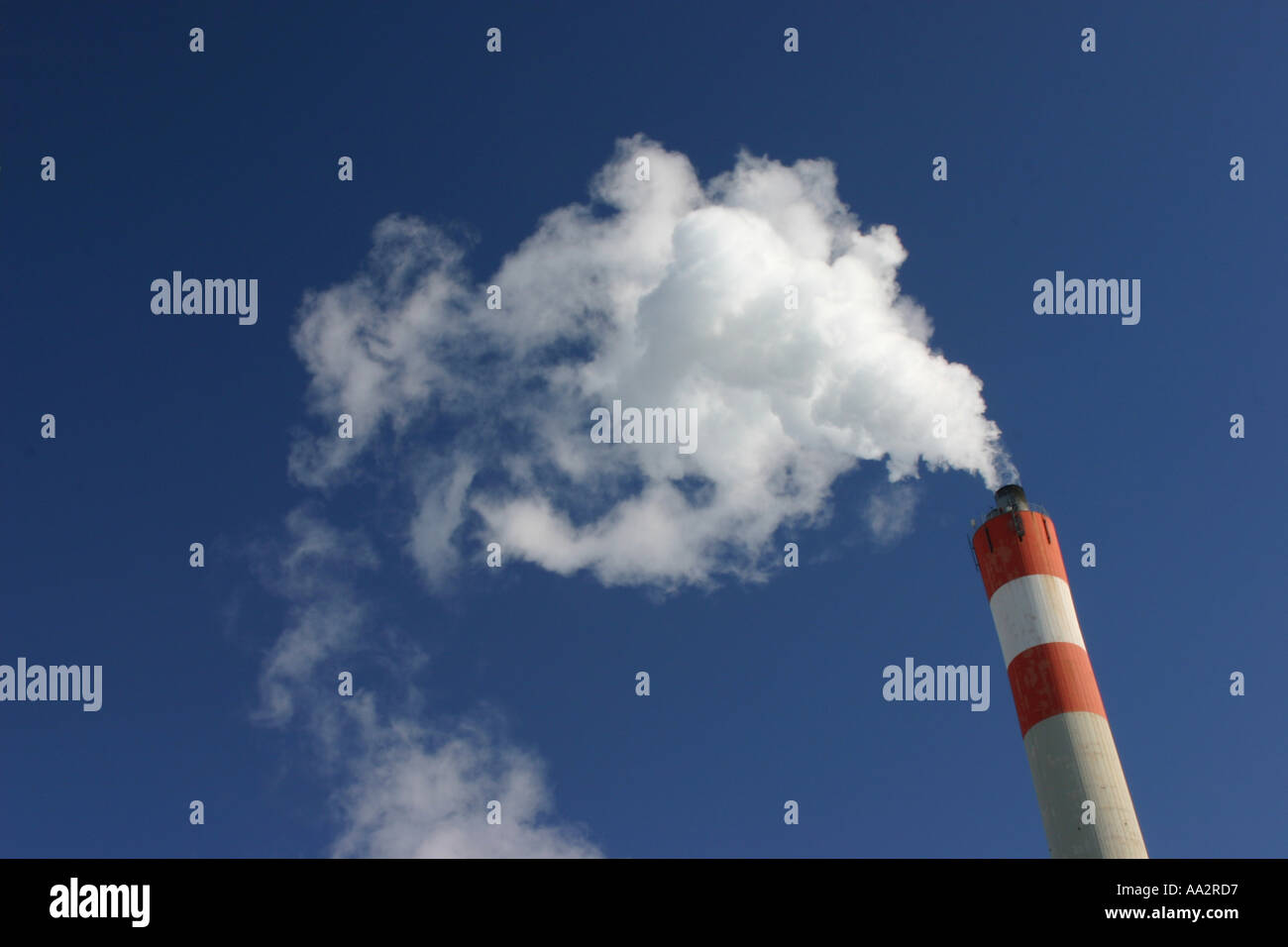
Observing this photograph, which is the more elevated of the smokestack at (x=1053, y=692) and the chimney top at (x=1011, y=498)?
the chimney top at (x=1011, y=498)

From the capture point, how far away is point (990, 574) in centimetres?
3522

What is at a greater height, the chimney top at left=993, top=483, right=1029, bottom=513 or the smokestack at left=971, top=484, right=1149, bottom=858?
the chimney top at left=993, top=483, right=1029, bottom=513

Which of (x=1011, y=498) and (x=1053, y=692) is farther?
(x=1011, y=498)

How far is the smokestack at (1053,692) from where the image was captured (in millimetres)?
29656

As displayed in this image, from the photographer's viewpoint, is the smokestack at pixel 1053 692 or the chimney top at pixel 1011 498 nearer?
the smokestack at pixel 1053 692

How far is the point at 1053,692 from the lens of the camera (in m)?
31.3

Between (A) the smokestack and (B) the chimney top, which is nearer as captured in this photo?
(A) the smokestack

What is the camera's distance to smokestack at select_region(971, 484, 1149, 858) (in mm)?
29656

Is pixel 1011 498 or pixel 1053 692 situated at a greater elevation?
pixel 1011 498
